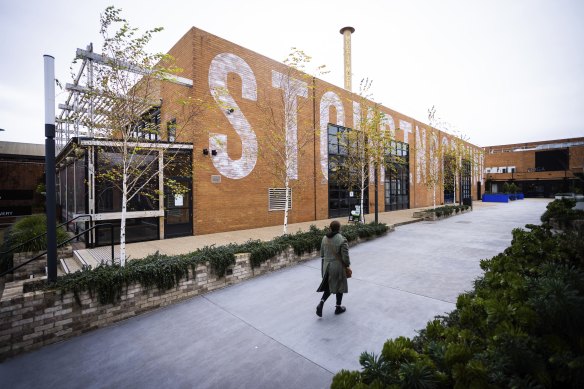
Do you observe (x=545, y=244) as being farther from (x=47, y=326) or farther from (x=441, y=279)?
(x=47, y=326)

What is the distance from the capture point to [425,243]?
10.9 m

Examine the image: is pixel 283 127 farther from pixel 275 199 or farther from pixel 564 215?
pixel 564 215

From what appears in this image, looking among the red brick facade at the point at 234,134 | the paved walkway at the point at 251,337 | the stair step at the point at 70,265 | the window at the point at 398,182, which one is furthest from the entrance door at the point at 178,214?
the window at the point at 398,182

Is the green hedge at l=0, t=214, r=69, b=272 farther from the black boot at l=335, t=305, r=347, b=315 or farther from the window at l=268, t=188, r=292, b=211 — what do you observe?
the window at l=268, t=188, r=292, b=211

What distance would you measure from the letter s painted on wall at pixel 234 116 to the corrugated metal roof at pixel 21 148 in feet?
101

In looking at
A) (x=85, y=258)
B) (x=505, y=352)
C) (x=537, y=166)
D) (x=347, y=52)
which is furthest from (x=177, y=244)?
(x=537, y=166)

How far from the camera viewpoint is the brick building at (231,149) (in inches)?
451

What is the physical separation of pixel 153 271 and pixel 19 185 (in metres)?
24.0

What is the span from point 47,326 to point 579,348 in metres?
6.65

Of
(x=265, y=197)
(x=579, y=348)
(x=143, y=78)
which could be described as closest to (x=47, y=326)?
(x=143, y=78)

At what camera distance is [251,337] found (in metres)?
4.43

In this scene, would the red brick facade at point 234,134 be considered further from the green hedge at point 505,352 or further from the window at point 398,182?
the window at point 398,182

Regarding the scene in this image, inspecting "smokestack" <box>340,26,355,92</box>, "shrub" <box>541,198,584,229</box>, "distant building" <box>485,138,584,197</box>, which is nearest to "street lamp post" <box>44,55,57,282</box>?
"shrub" <box>541,198,584,229</box>

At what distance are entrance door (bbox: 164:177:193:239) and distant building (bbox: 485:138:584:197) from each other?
60.1m
